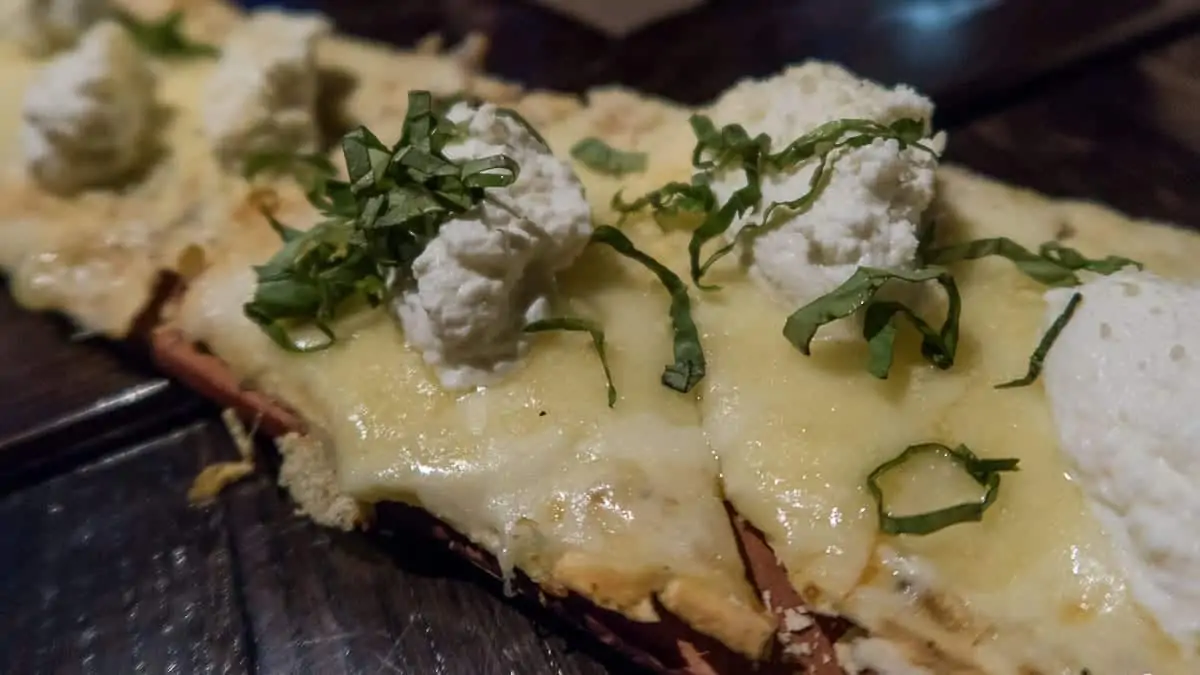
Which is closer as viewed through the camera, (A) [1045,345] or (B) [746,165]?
(A) [1045,345]

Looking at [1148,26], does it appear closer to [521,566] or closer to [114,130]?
[521,566]

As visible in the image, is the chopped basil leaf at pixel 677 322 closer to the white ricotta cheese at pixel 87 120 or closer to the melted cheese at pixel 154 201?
the melted cheese at pixel 154 201

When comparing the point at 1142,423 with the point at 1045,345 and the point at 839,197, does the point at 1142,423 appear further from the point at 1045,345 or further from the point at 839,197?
the point at 839,197

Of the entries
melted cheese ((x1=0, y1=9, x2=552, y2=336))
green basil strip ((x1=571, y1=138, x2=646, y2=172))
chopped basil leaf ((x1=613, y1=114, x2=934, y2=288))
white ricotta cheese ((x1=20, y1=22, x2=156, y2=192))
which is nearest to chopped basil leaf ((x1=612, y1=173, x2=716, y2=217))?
chopped basil leaf ((x1=613, y1=114, x2=934, y2=288))

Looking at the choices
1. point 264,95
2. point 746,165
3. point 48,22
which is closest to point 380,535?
point 746,165

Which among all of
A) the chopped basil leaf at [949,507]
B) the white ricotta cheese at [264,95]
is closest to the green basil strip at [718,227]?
the chopped basil leaf at [949,507]

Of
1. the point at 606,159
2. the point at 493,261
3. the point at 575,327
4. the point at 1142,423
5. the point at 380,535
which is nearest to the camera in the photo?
the point at 1142,423

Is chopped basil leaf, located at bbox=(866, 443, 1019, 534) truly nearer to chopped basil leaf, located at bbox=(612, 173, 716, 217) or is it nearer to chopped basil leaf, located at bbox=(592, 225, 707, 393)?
chopped basil leaf, located at bbox=(592, 225, 707, 393)
